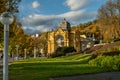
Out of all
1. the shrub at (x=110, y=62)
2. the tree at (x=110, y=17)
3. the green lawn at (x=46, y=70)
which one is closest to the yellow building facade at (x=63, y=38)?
the tree at (x=110, y=17)

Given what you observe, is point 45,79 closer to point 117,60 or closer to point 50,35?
point 117,60

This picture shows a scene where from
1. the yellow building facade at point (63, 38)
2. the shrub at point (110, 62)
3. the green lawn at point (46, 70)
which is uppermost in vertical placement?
the yellow building facade at point (63, 38)

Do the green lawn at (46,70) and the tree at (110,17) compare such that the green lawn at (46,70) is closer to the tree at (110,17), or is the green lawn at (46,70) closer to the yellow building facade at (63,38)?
the tree at (110,17)

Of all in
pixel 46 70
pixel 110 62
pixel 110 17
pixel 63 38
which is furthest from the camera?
pixel 63 38

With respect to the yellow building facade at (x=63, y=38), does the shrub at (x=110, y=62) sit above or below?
below

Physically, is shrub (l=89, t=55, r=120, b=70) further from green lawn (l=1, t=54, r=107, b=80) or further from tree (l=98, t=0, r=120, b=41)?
tree (l=98, t=0, r=120, b=41)

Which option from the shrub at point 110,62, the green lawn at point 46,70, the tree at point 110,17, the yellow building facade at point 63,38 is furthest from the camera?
the yellow building facade at point 63,38

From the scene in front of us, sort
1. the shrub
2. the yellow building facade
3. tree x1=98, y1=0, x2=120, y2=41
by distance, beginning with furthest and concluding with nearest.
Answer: the yellow building facade → tree x1=98, y1=0, x2=120, y2=41 → the shrub

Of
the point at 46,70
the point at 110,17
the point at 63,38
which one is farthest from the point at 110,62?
the point at 63,38

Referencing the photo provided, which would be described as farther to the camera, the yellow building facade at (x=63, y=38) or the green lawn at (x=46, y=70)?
the yellow building facade at (x=63, y=38)

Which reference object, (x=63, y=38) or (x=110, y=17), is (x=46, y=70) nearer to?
(x=110, y=17)

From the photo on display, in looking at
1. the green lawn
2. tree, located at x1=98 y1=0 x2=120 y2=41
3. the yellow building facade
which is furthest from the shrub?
the yellow building facade

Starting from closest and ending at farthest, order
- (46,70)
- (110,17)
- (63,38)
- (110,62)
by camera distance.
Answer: (46,70), (110,62), (110,17), (63,38)

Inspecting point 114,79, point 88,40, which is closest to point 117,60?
point 114,79
